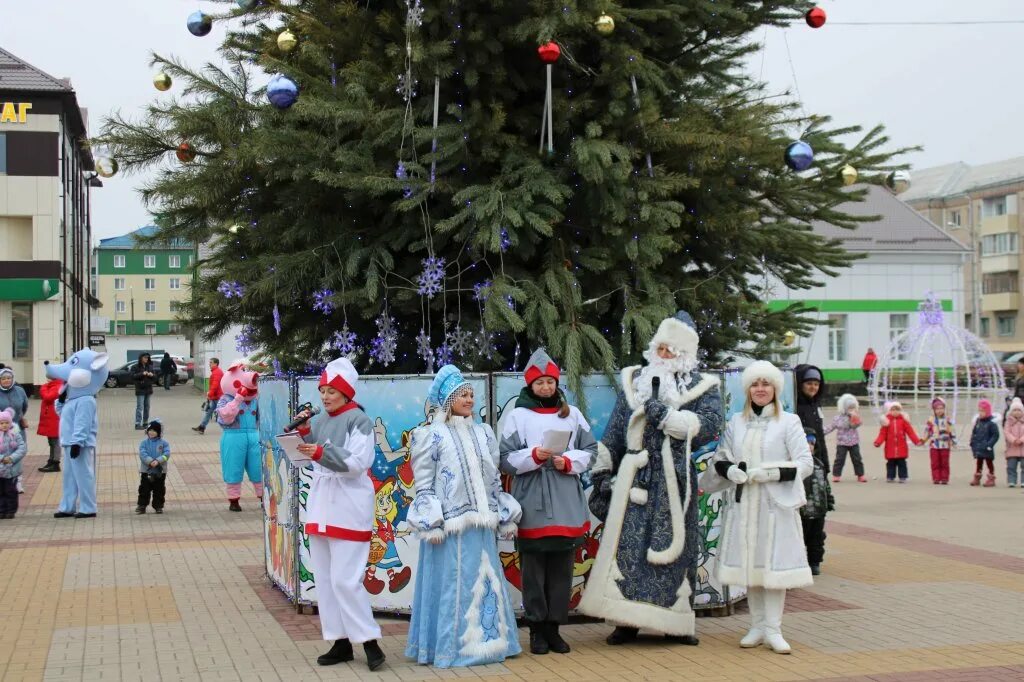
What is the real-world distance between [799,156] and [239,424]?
8.10 m

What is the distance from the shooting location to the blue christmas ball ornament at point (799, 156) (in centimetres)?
921

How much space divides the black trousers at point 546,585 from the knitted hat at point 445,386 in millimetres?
1123

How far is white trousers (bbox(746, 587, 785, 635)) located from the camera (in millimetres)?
7613

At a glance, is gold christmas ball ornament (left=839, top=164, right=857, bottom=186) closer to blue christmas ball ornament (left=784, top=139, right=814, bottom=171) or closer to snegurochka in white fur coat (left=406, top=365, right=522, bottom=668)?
blue christmas ball ornament (left=784, top=139, right=814, bottom=171)

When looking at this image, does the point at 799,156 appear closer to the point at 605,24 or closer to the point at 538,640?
the point at 605,24

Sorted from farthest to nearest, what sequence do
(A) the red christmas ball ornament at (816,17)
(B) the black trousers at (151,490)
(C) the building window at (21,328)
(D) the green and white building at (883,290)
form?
(C) the building window at (21,328) < (D) the green and white building at (883,290) < (B) the black trousers at (151,490) < (A) the red christmas ball ornament at (816,17)

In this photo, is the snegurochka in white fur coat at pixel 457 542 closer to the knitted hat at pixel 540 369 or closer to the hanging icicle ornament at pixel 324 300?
the knitted hat at pixel 540 369

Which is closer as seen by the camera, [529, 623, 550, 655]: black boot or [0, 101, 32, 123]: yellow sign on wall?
[529, 623, 550, 655]: black boot

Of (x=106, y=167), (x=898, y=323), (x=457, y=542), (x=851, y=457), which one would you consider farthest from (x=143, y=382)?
(x=898, y=323)

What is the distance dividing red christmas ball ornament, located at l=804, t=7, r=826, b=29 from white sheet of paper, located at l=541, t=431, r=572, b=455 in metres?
4.21

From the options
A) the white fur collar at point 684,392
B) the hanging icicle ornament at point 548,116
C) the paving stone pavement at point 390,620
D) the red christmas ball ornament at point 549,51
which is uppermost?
the red christmas ball ornament at point 549,51

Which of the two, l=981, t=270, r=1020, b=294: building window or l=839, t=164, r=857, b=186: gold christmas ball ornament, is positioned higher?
l=981, t=270, r=1020, b=294: building window

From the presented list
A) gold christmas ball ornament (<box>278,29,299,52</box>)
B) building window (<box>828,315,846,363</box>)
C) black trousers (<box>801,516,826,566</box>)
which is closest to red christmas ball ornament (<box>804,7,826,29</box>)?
gold christmas ball ornament (<box>278,29,299,52</box>)

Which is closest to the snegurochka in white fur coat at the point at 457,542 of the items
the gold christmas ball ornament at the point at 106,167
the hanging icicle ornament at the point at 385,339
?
the hanging icicle ornament at the point at 385,339
